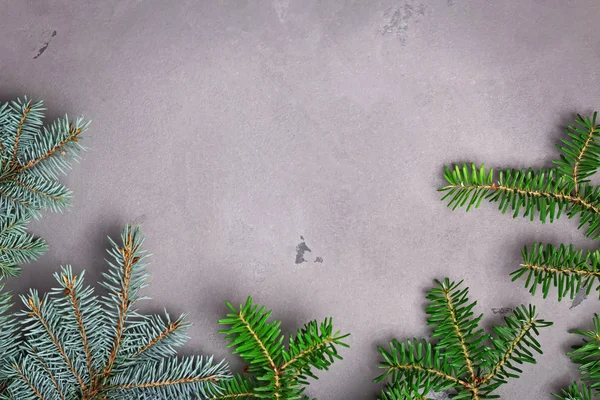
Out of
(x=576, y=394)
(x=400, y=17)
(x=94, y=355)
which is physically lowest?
(x=94, y=355)

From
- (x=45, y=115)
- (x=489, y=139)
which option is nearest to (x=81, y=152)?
(x=45, y=115)

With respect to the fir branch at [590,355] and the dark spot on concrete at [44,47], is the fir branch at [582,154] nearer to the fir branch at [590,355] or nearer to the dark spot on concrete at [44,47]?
the fir branch at [590,355]

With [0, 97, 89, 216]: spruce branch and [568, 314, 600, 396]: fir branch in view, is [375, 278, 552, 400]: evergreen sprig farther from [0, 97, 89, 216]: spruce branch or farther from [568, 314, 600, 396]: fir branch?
[0, 97, 89, 216]: spruce branch

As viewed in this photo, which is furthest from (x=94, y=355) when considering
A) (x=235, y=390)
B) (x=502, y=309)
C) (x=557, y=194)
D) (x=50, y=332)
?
(x=557, y=194)

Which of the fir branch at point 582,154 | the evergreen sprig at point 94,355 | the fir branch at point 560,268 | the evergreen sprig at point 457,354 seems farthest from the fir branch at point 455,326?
the evergreen sprig at point 94,355

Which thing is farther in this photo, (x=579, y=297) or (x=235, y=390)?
(x=579, y=297)

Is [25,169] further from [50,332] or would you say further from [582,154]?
[582,154]

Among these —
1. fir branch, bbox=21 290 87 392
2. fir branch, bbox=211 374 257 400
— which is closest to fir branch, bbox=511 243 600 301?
fir branch, bbox=211 374 257 400
